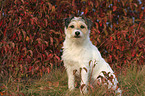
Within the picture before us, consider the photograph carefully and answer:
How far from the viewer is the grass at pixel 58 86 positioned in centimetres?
400

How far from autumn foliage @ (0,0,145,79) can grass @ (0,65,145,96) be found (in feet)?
0.94

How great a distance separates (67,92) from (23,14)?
232 cm

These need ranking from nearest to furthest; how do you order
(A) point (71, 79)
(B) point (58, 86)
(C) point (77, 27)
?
(C) point (77, 27) → (A) point (71, 79) → (B) point (58, 86)

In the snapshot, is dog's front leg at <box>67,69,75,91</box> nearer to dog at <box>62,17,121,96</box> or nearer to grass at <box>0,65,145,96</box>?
dog at <box>62,17,121,96</box>

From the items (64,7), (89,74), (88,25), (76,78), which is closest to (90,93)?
(89,74)

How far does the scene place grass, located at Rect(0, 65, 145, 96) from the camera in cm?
400

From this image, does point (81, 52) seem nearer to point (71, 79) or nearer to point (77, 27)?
point (77, 27)

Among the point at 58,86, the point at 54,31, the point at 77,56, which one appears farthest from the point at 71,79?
the point at 54,31

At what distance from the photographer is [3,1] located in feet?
17.0

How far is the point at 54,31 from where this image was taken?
527cm

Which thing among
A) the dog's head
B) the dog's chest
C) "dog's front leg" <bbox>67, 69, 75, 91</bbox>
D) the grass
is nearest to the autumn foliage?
the grass

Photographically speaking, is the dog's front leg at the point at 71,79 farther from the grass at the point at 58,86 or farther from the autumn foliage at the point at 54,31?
the autumn foliage at the point at 54,31

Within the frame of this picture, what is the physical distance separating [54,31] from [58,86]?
59.6 inches

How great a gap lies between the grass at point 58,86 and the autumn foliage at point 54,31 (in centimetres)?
29
